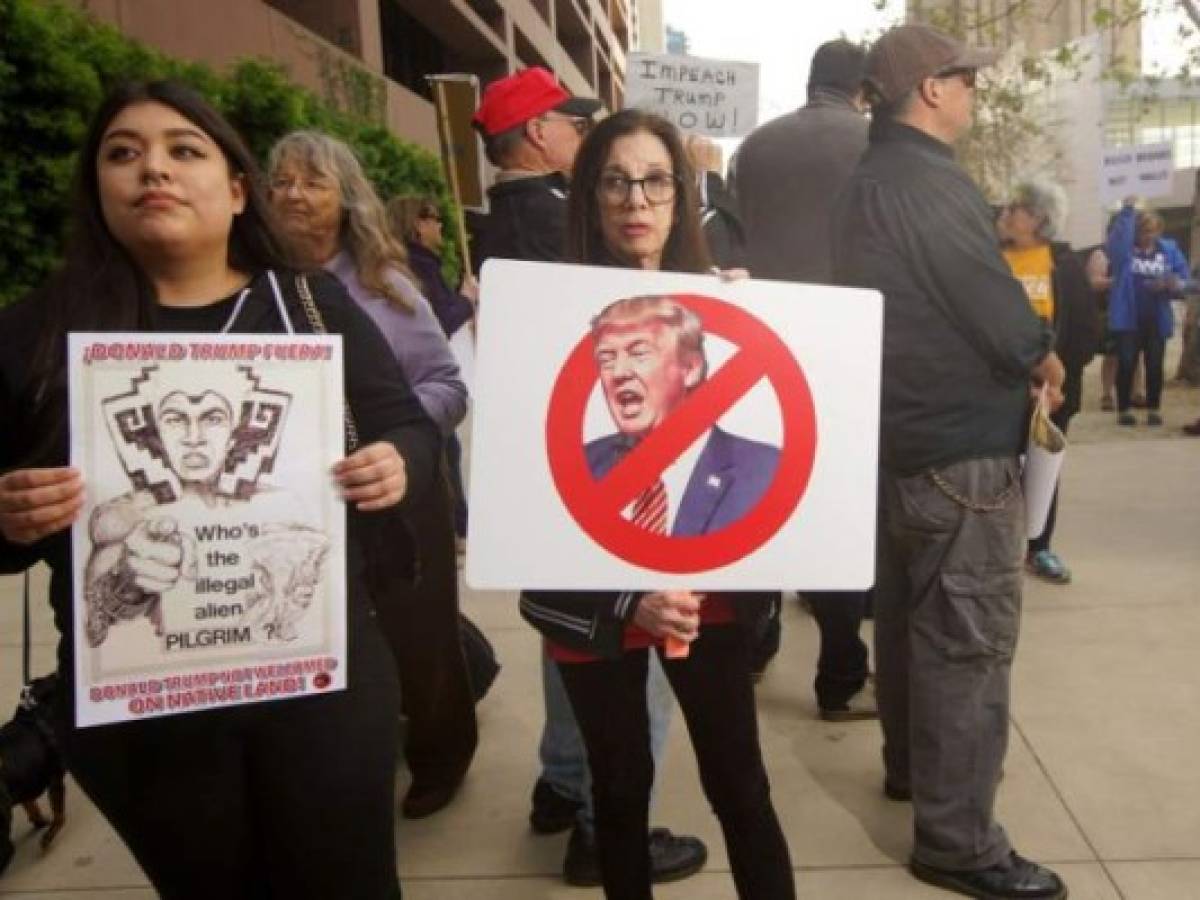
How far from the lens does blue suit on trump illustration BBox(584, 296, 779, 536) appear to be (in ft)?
6.09

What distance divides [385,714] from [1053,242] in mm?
4078

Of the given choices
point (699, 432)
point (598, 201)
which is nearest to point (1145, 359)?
point (598, 201)

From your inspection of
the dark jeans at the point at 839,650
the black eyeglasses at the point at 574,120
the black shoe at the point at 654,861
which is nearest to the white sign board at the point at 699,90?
the black eyeglasses at the point at 574,120

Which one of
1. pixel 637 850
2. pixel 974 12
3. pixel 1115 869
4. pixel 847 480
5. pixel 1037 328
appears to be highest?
pixel 974 12

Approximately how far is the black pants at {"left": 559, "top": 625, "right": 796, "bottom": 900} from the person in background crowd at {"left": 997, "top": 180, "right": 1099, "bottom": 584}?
9.84 feet

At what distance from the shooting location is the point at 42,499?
1499mm

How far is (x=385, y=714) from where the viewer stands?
183 cm

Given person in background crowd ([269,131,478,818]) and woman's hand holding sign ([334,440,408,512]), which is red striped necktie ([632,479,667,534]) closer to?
woman's hand holding sign ([334,440,408,512])

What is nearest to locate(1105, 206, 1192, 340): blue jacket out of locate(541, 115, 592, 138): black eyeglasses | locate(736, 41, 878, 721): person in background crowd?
locate(736, 41, 878, 721): person in background crowd

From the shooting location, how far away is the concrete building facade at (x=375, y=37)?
1191 centimetres

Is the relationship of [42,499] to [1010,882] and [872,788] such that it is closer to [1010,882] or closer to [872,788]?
[1010,882]

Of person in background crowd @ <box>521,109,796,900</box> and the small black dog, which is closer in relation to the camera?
person in background crowd @ <box>521,109,796,900</box>

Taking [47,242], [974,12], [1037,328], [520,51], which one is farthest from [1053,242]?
[520,51]

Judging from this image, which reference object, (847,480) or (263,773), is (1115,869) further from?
(263,773)
